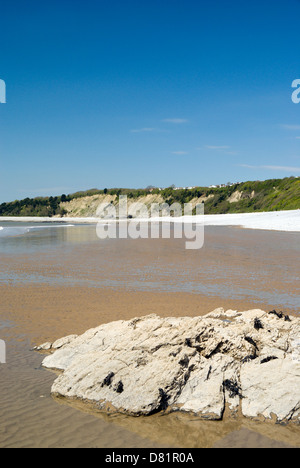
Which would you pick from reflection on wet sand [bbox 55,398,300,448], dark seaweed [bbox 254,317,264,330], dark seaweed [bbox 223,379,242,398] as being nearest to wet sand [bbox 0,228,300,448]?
reflection on wet sand [bbox 55,398,300,448]

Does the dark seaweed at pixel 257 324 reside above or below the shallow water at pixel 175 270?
above

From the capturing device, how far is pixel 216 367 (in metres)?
5.87

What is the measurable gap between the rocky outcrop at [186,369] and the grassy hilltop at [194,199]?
65579 millimetres

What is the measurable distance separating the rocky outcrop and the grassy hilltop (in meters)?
65.6

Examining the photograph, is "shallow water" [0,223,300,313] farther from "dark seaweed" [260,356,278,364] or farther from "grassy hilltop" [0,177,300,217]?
"grassy hilltop" [0,177,300,217]

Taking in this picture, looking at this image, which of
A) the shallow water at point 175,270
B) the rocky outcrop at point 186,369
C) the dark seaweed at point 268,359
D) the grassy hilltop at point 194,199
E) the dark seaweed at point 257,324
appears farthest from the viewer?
the grassy hilltop at point 194,199

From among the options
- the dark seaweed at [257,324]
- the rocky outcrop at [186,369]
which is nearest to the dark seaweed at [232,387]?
the rocky outcrop at [186,369]

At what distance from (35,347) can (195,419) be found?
354 cm

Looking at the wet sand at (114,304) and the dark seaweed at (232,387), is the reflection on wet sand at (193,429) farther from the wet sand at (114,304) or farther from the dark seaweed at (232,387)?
the dark seaweed at (232,387)

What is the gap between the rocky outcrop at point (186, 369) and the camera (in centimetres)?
534

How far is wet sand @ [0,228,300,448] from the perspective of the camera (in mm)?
4777

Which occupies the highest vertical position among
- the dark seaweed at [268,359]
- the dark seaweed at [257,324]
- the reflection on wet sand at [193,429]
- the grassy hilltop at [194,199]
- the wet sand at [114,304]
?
the grassy hilltop at [194,199]

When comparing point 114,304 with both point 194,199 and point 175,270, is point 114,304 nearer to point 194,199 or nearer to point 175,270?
point 175,270

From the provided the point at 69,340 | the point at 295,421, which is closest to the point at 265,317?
the point at 295,421
